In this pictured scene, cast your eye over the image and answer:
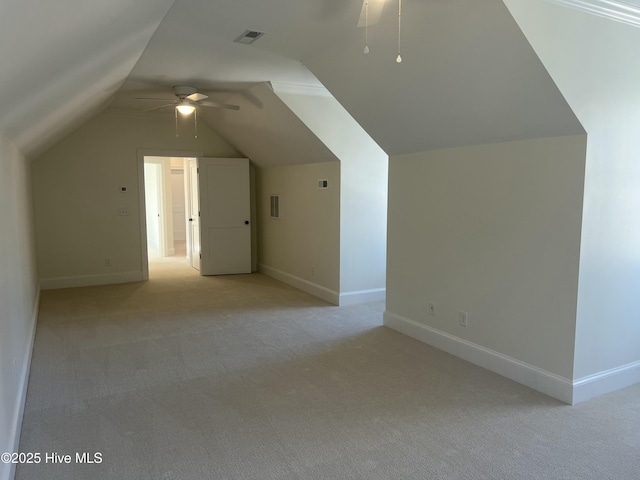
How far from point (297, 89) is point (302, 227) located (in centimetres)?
203

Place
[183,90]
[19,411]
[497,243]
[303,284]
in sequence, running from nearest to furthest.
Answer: [19,411]
[497,243]
[183,90]
[303,284]


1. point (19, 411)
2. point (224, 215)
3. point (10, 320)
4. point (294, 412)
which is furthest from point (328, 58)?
point (224, 215)

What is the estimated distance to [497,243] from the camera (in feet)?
11.3

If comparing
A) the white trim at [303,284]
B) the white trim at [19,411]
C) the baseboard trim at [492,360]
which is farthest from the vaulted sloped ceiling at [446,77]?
the white trim at [19,411]

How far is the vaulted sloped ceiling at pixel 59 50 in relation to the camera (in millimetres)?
1580

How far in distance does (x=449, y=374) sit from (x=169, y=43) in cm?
352

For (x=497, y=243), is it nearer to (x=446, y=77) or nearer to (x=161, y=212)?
(x=446, y=77)

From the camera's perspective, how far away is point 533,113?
288cm

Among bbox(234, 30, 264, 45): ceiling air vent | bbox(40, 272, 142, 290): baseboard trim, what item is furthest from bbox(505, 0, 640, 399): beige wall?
bbox(40, 272, 142, 290): baseboard trim

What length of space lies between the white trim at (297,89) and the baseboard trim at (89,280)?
3.89 metres

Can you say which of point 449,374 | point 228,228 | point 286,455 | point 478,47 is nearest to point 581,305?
point 449,374

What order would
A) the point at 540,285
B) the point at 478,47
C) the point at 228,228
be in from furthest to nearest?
the point at 228,228, the point at 540,285, the point at 478,47

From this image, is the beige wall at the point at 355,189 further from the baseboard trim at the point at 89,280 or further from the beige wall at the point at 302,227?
the baseboard trim at the point at 89,280

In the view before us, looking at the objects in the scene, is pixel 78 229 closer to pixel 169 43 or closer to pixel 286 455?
pixel 169 43
